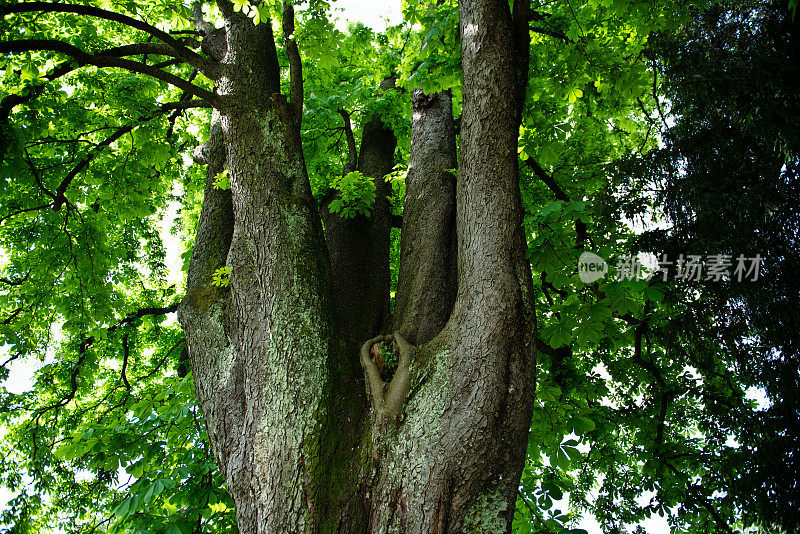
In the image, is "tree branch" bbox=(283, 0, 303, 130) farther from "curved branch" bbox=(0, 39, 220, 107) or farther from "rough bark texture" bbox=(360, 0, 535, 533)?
"rough bark texture" bbox=(360, 0, 535, 533)

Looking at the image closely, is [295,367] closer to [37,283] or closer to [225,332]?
[225,332]

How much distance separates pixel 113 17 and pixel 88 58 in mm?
334

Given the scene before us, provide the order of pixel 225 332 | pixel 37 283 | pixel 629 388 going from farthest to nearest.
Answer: pixel 629 388
pixel 37 283
pixel 225 332

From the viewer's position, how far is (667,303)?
366cm

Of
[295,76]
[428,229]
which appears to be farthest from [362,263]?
[295,76]

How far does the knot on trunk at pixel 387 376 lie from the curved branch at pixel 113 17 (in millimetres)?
2481

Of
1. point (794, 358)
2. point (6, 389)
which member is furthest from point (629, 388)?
point (6, 389)

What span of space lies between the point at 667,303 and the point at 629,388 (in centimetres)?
210

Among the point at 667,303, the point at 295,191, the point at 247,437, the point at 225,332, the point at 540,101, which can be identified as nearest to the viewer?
the point at 247,437

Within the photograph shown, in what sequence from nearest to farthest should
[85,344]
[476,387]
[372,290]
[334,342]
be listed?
[476,387], [334,342], [372,290], [85,344]

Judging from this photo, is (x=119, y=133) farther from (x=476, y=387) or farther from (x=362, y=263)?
(x=476, y=387)

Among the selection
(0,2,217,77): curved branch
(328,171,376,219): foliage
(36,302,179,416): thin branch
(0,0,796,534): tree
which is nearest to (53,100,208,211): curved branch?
(0,0,796,534): tree

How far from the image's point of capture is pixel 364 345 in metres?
2.74

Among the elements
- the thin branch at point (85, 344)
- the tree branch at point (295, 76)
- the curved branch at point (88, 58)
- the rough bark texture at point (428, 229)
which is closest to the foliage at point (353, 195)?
the rough bark texture at point (428, 229)
